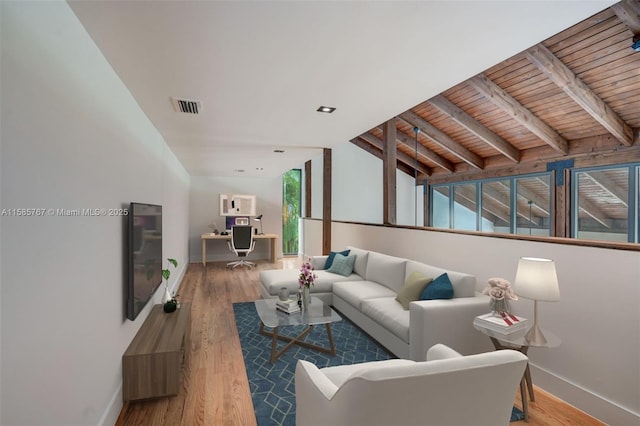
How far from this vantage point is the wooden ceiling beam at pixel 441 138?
7.11 m

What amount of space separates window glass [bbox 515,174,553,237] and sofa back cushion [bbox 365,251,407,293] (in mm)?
4100

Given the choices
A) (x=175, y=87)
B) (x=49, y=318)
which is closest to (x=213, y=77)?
(x=175, y=87)

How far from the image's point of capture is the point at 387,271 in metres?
3.98

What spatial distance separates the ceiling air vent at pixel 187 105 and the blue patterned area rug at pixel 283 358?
2365 mm

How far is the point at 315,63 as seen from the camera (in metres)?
2.23

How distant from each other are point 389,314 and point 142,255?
220 cm

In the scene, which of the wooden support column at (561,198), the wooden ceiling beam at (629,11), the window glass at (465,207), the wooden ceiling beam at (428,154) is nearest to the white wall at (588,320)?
the wooden ceiling beam at (629,11)

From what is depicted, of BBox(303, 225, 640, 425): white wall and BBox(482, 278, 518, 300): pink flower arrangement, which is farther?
BBox(482, 278, 518, 300): pink flower arrangement

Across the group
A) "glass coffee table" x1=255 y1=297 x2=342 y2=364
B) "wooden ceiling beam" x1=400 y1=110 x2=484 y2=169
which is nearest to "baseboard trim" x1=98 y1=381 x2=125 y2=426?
"glass coffee table" x1=255 y1=297 x2=342 y2=364

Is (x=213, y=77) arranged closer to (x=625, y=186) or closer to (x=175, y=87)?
(x=175, y=87)

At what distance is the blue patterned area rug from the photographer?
2238 mm

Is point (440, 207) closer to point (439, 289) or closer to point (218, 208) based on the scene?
point (218, 208)

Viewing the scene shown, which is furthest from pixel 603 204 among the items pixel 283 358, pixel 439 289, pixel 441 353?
pixel 283 358

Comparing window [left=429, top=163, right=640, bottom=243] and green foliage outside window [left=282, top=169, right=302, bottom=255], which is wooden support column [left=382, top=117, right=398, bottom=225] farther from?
green foliage outside window [left=282, top=169, right=302, bottom=255]
